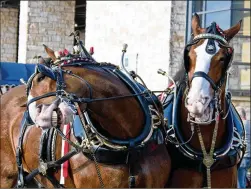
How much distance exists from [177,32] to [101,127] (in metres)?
6.76

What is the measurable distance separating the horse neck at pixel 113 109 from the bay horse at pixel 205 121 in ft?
1.13

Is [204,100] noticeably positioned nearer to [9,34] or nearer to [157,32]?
[157,32]

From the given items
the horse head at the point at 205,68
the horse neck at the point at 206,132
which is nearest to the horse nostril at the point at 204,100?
the horse head at the point at 205,68

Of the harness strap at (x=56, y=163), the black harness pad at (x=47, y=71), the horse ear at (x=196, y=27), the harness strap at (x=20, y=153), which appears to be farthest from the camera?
the harness strap at (x=20, y=153)

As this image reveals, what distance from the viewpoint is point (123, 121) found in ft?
16.9

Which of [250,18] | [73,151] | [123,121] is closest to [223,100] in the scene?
[123,121]

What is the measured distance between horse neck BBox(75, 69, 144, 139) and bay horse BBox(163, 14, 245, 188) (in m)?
0.35

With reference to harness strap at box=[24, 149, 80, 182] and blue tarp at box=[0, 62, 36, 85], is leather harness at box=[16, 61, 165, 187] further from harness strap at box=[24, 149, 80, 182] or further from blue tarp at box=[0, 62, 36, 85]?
blue tarp at box=[0, 62, 36, 85]

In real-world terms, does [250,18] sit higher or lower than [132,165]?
higher

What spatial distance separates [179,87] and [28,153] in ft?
4.51

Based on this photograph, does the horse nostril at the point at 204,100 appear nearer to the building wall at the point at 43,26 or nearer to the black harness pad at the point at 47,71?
the black harness pad at the point at 47,71

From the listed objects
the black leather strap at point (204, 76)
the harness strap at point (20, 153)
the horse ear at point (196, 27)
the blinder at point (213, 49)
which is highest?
the horse ear at point (196, 27)

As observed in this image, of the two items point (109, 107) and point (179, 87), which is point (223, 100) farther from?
point (109, 107)

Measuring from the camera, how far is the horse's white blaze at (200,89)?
15.8 feet
